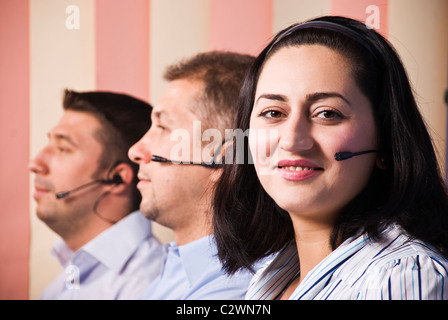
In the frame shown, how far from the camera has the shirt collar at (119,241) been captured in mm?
1781

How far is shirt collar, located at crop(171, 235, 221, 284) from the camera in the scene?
1572mm

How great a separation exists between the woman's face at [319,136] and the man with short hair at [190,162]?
1.62ft

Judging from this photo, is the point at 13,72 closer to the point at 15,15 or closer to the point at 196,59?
the point at 15,15

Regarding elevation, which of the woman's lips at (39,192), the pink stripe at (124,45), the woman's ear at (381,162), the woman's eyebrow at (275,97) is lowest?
the woman's lips at (39,192)

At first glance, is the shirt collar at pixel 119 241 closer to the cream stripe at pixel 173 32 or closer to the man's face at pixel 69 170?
the man's face at pixel 69 170

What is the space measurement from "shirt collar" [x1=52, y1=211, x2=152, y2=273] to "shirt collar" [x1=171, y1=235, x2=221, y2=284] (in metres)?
0.25

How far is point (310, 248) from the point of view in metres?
1.13

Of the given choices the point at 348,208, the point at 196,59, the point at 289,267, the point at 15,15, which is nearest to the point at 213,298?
the point at 289,267

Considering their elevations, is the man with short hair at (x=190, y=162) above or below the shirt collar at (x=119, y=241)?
above

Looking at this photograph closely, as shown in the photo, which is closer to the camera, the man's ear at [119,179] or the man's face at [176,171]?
the man's face at [176,171]

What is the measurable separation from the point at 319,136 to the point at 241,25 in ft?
2.47

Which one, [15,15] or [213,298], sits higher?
→ [15,15]

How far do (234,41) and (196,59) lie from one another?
0.13 metres

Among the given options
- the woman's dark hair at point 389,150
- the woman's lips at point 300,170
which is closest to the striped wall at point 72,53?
the woman's dark hair at point 389,150
